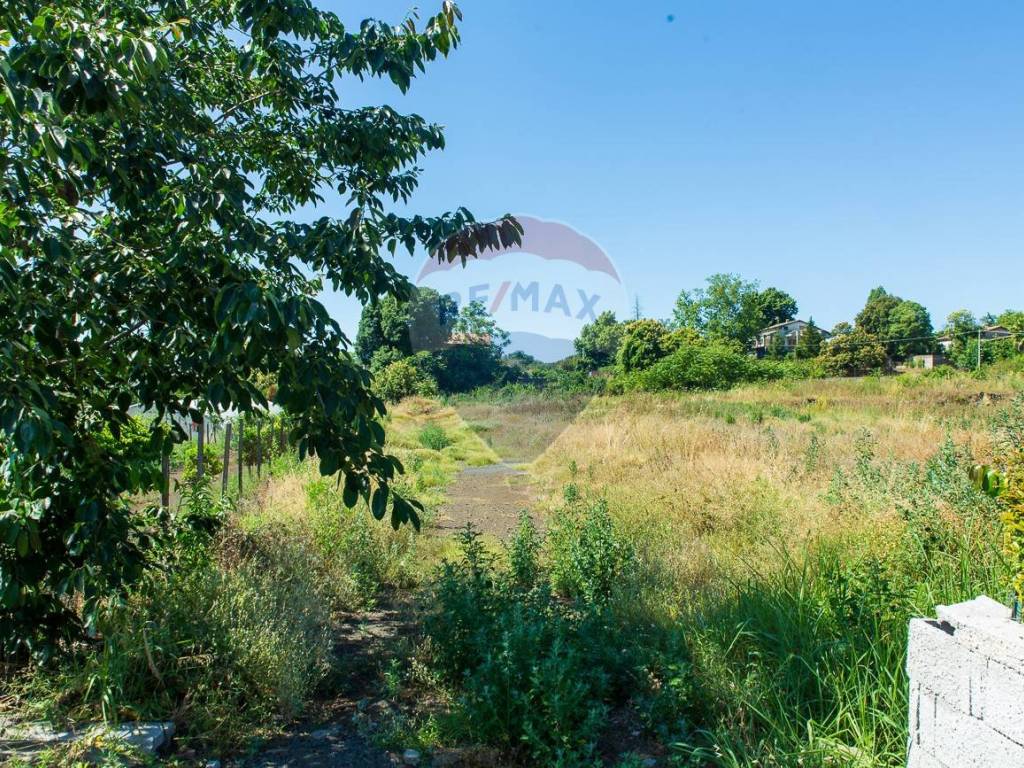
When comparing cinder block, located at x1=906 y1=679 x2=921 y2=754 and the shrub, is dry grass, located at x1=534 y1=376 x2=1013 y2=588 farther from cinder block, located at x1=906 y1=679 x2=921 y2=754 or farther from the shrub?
the shrub

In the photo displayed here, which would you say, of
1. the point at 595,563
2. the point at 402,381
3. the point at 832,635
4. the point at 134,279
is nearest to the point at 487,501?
the point at 595,563

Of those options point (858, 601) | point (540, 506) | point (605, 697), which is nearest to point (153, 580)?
point (605, 697)

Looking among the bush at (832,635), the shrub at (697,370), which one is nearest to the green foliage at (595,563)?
the bush at (832,635)

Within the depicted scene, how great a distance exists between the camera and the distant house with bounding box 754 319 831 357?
45275mm

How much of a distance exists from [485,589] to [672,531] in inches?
83.8

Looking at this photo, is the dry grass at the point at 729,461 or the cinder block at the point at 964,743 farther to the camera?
the dry grass at the point at 729,461

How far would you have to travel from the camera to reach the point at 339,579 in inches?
165

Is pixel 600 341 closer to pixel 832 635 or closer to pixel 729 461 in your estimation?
pixel 729 461

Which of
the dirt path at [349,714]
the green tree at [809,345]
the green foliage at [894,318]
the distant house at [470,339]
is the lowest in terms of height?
the dirt path at [349,714]

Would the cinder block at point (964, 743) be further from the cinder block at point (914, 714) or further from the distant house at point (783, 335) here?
the distant house at point (783, 335)

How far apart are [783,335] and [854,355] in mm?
10716

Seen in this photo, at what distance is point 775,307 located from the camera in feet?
178

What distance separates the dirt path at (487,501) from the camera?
6.84 meters

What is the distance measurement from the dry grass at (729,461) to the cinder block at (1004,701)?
201cm
